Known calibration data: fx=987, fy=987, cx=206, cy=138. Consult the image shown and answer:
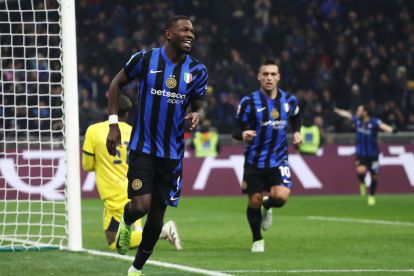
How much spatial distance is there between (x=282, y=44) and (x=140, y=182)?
21.1m

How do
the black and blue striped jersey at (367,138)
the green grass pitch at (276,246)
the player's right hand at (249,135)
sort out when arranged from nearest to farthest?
the green grass pitch at (276,246) < the player's right hand at (249,135) < the black and blue striped jersey at (367,138)

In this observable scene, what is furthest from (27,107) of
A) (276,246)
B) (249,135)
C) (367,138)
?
(367,138)

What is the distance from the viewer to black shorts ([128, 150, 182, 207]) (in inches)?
301

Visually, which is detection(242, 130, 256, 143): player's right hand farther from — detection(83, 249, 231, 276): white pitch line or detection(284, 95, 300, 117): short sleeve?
detection(83, 249, 231, 276): white pitch line

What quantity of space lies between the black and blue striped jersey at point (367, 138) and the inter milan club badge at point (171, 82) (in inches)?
560

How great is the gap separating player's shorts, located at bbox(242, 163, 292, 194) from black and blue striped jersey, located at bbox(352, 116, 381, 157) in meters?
10.4

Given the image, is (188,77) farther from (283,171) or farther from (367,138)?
(367,138)

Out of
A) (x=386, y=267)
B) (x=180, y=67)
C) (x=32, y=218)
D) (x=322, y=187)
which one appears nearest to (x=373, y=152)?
(x=322, y=187)

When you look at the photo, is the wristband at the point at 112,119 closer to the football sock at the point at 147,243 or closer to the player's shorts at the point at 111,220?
the football sock at the point at 147,243

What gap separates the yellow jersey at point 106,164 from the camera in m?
10.7

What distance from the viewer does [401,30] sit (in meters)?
29.8

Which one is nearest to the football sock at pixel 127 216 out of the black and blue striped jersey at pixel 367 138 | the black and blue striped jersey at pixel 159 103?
the black and blue striped jersey at pixel 159 103

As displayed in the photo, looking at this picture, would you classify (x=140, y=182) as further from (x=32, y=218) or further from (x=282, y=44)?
(x=282, y=44)

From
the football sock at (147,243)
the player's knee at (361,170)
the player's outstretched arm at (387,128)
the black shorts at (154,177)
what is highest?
the black shorts at (154,177)
